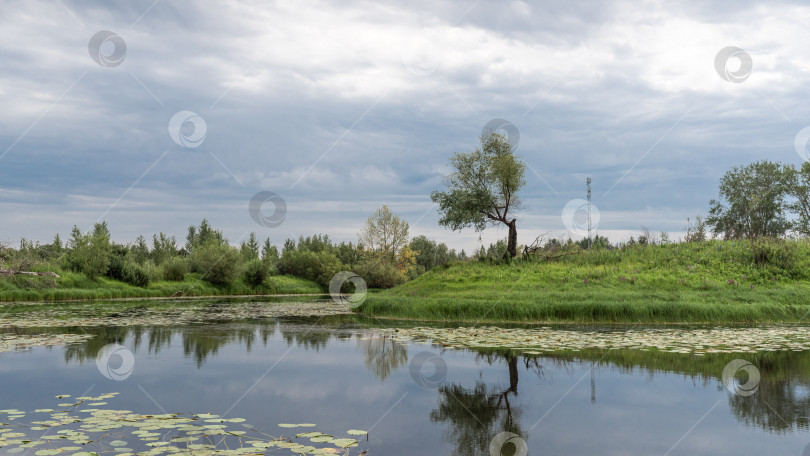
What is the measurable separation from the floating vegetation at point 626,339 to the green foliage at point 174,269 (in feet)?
152

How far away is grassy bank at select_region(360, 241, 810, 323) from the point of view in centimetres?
2180

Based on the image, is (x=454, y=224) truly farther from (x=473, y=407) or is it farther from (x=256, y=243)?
(x=256, y=243)

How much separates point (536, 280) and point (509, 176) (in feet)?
35.3

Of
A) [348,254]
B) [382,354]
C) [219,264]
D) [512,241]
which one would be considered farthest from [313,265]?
[382,354]

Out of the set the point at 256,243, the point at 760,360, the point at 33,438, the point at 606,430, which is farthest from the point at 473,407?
the point at 256,243

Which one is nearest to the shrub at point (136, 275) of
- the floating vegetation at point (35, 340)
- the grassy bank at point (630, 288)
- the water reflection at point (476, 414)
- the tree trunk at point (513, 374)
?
the grassy bank at point (630, 288)

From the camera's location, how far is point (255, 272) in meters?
65.4

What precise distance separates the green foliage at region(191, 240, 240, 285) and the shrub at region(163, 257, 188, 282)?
10.9 feet

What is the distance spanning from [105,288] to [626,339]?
4549 centimetres

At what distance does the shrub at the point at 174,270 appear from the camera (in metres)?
58.1

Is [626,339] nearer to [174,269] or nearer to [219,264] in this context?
[174,269]

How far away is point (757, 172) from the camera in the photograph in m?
67.7

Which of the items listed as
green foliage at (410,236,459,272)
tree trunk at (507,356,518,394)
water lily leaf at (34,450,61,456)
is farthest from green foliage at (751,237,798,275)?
green foliage at (410,236,459,272)

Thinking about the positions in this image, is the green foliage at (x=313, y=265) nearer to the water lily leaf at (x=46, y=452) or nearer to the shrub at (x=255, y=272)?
the shrub at (x=255, y=272)
